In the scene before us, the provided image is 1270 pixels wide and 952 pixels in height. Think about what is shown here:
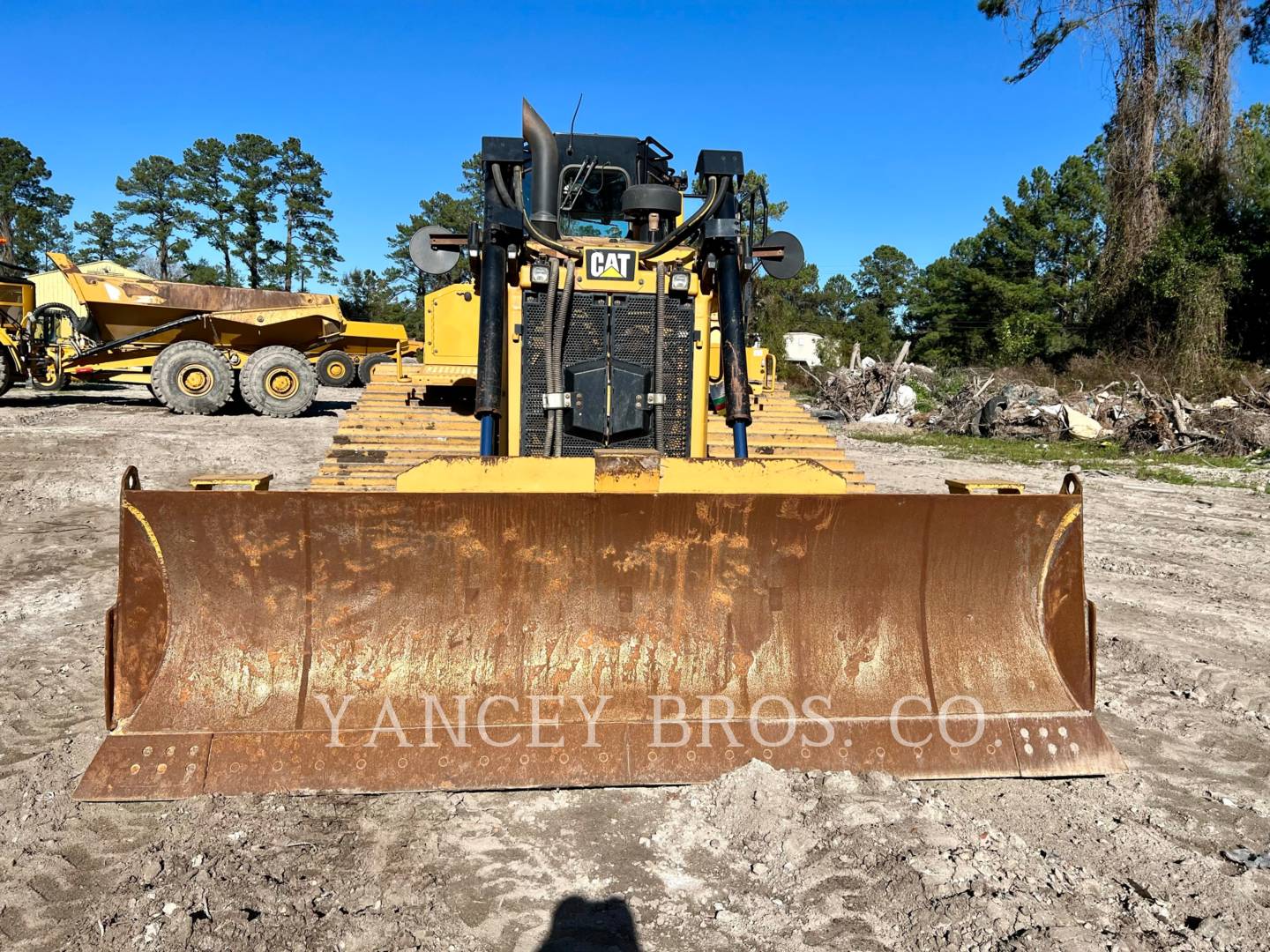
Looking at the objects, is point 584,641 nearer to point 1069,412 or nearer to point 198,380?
point 198,380

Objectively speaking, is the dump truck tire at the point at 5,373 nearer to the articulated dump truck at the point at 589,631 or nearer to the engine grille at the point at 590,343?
the engine grille at the point at 590,343

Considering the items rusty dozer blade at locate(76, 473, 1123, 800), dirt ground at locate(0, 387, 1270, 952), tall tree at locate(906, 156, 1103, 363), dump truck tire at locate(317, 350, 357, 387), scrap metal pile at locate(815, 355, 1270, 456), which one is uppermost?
tall tree at locate(906, 156, 1103, 363)

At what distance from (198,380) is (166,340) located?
2132 millimetres

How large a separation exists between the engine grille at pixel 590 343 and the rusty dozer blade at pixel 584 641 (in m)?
1.28

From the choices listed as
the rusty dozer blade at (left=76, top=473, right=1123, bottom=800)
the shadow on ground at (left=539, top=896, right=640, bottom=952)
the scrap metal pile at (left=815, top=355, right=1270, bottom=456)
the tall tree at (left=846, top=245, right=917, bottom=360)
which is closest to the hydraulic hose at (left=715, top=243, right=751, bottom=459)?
the rusty dozer blade at (left=76, top=473, right=1123, bottom=800)

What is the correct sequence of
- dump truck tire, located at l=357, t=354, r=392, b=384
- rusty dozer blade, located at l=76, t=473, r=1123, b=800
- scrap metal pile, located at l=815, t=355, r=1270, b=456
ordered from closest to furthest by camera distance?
1. rusty dozer blade, located at l=76, t=473, r=1123, b=800
2. scrap metal pile, located at l=815, t=355, r=1270, b=456
3. dump truck tire, located at l=357, t=354, r=392, b=384

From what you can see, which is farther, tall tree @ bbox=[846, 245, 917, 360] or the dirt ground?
tall tree @ bbox=[846, 245, 917, 360]

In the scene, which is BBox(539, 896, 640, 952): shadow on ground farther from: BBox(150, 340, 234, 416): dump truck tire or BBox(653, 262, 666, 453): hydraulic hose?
BBox(150, 340, 234, 416): dump truck tire

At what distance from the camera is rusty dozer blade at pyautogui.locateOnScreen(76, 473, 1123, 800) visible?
3.11m

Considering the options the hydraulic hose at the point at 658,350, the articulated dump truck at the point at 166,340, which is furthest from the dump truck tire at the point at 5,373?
the hydraulic hose at the point at 658,350

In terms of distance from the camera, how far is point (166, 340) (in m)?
16.7

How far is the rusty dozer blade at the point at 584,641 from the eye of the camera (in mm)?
3113

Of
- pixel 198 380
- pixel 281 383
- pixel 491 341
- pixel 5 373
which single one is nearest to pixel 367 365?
pixel 281 383

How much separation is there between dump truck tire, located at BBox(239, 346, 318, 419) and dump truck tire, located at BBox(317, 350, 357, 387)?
6767mm
